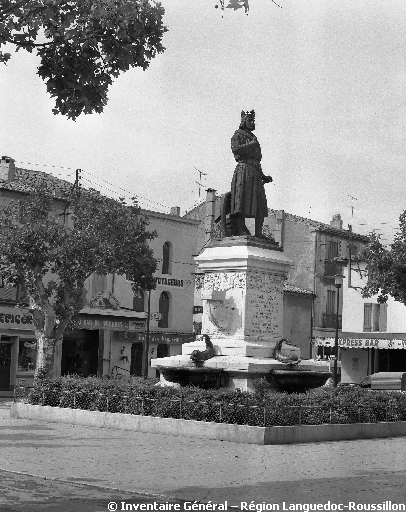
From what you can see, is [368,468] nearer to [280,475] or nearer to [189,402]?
[280,475]

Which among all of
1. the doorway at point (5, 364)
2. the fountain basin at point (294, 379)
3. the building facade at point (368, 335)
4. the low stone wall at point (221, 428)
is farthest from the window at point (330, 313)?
the fountain basin at point (294, 379)

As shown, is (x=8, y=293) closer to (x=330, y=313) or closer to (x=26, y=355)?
(x=26, y=355)

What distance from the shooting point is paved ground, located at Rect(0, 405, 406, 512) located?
1173 centimetres

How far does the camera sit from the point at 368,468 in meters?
15.0

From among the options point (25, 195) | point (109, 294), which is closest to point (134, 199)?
point (25, 195)

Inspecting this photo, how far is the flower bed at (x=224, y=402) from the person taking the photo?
63.2ft

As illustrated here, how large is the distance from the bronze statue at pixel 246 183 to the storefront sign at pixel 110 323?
25.9 metres

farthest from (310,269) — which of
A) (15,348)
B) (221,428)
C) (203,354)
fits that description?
(221,428)

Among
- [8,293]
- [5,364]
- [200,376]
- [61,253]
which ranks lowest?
[5,364]

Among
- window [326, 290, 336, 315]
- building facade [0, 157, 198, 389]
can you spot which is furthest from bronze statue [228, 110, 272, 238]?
window [326, 290, 336, 315]

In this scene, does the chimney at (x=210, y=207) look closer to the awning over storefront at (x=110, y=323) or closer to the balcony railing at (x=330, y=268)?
the balcony railing at (x=330, y=268)

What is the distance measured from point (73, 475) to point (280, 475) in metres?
2.94

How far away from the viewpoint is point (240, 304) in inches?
887

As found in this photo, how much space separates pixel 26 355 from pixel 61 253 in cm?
1495
